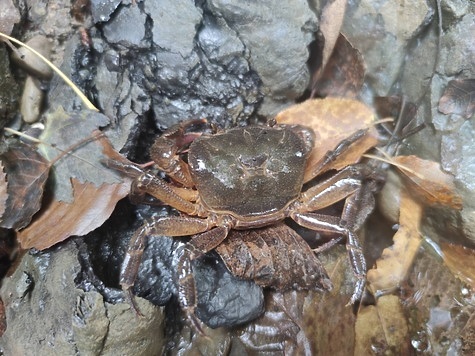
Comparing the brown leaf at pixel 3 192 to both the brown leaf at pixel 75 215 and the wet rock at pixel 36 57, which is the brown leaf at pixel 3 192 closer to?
the brown leaf at pixel 75 215

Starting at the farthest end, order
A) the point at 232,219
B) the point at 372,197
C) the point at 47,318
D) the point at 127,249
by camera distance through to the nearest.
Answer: the point at 372,197
the point at 232,219
the point at 127,249
the point at 47,318

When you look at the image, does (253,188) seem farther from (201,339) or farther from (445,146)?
(445,146)

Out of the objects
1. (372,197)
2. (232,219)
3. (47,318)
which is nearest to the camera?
(47,318)

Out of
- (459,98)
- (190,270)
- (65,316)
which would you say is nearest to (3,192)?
(65,316)

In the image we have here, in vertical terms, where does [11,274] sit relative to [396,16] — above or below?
below

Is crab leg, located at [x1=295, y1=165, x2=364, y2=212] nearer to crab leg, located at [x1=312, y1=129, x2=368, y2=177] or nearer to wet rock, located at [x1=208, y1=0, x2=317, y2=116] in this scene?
crab leg, located at [x1=312, y1=129, x2=368, y2=177]

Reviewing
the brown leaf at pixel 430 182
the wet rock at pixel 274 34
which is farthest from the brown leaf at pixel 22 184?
the brown leaf at pixel 430 182

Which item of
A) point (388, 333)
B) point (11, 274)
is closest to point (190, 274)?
point (11, 274)
